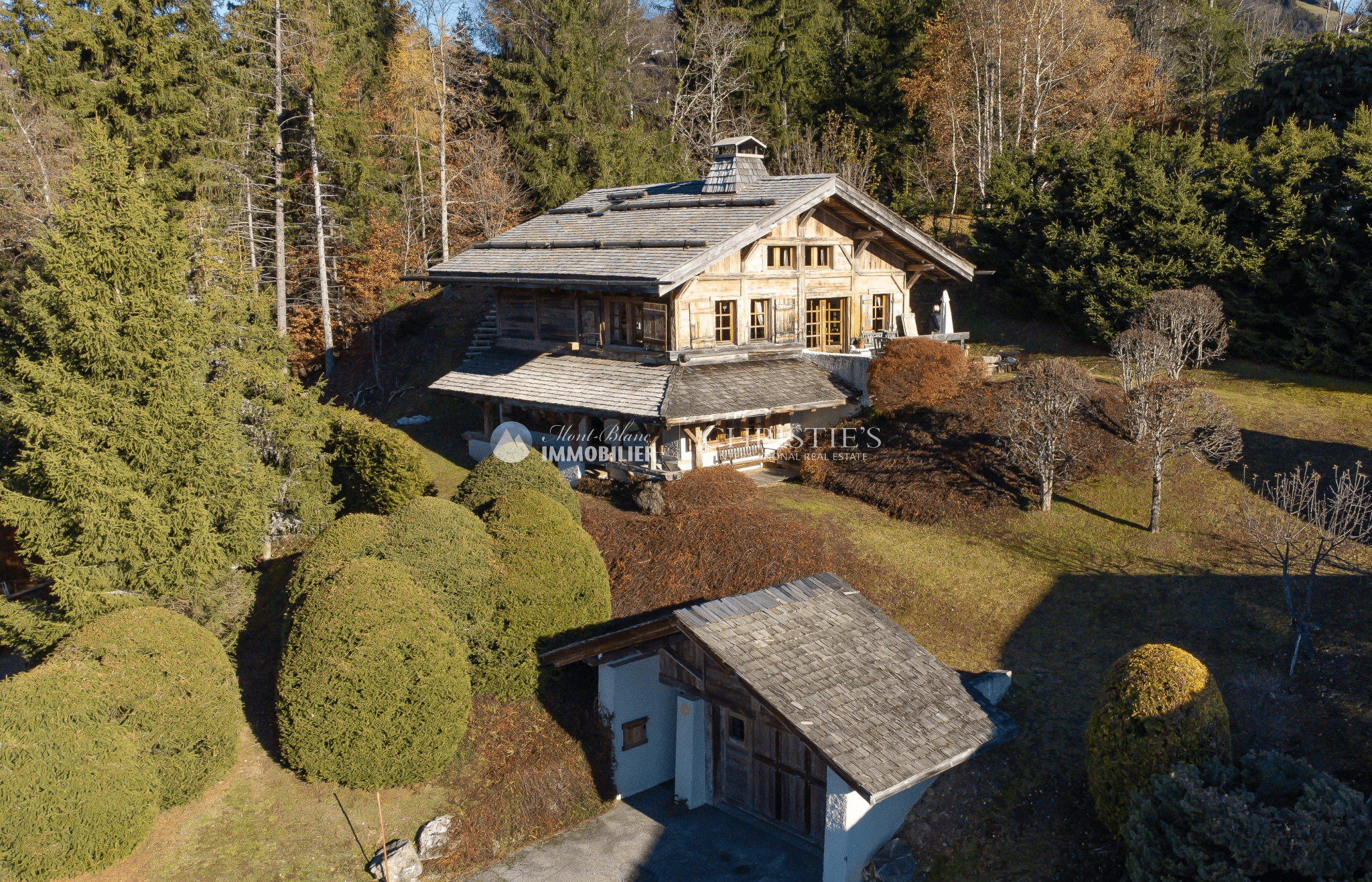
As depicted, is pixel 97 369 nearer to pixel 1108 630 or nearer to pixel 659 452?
pixel 659 452

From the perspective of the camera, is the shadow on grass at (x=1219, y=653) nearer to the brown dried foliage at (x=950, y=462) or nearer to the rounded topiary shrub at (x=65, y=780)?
the brown dried foliage at (x=950, y=462)

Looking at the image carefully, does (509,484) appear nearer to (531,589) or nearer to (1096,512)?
(531,589)

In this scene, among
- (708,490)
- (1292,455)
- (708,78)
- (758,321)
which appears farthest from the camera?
(708,78)

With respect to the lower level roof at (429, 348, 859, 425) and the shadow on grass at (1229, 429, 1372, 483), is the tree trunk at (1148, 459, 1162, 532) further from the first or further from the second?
the lower level roof at (429, 348, 859, 425)

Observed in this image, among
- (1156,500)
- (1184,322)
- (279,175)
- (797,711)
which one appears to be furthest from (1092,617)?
(279,175)

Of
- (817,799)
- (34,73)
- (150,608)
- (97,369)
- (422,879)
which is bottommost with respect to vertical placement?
(422,879)

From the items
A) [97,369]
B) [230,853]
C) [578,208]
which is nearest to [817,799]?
[230,853]

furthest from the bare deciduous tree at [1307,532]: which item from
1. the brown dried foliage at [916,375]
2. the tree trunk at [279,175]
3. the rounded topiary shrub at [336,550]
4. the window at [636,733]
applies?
the tree trunk at [279,175]
